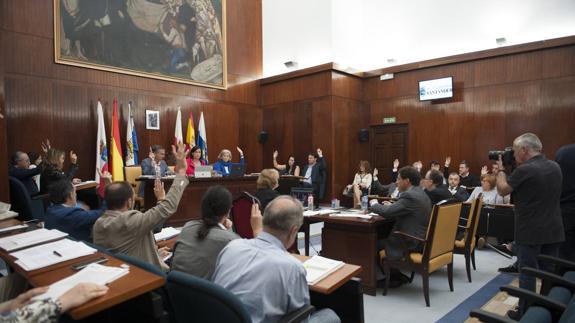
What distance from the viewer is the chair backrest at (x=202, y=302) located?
138cm

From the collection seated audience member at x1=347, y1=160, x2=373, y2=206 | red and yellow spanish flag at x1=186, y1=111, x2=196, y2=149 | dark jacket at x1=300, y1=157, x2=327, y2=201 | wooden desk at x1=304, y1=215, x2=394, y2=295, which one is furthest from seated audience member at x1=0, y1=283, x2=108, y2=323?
dark jacket at x1=300, y1=157, x2=327, y2=201

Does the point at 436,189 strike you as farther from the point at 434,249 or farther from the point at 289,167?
the point at 289,167

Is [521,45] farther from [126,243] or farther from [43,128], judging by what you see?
[43,128]

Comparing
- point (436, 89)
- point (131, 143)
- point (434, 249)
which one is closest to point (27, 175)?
point (131, 143)

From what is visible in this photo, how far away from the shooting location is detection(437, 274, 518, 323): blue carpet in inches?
122

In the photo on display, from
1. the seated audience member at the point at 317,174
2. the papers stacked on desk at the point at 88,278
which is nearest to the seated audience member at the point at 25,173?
the papers stacked on desk at the point at 88,278

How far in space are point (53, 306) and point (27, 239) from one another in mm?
1222

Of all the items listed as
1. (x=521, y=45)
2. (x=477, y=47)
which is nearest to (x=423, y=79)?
(x=477, y=47)

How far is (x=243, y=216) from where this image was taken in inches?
152

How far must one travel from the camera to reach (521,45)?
7.77m

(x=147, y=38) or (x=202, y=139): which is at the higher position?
(x=147, y=38)

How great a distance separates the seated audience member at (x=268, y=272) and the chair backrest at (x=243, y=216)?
6.92 feet

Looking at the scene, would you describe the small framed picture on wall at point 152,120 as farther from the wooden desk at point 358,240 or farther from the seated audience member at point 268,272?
the seated audience member at point 268,272

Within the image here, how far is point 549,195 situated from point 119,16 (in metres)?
8.45
